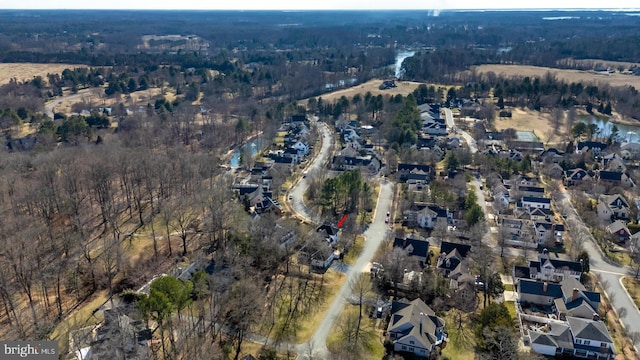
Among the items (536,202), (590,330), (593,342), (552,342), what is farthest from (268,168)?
(593,342)

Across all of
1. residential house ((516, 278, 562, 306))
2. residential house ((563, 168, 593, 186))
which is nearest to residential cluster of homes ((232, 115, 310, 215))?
residential house ((516, 278, 562, 306))

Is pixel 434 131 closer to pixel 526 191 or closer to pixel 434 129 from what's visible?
pixel 434 129

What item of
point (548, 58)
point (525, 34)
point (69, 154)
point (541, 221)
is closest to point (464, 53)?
point (548, 58)

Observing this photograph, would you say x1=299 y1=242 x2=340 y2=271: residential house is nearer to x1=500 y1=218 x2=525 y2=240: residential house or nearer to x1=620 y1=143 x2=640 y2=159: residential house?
x1=500 y1=218 x2=525 y2=240: residential house

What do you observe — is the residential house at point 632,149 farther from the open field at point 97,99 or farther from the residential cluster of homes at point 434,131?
the open field at point 97,99

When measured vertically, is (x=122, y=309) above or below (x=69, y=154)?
below

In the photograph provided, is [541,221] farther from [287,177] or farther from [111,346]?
[111,346]

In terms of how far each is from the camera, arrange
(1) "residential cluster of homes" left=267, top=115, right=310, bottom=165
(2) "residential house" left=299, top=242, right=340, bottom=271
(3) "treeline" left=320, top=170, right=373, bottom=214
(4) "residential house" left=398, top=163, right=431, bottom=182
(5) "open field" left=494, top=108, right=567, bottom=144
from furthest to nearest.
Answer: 1. (5) "open field" left=494, top=108, right=567, bottom=144
2. (1) "residential cluster of homes" left=267, top=115, right=310, bottom=165
3. (4) "residential house" left=398, top=163, right=431, bottom=182
4. (3) "treeline" left=320, top=170, right=373, bottom=214
5. (2) "residential house" left=299, top=242, right=340, bottom=271
